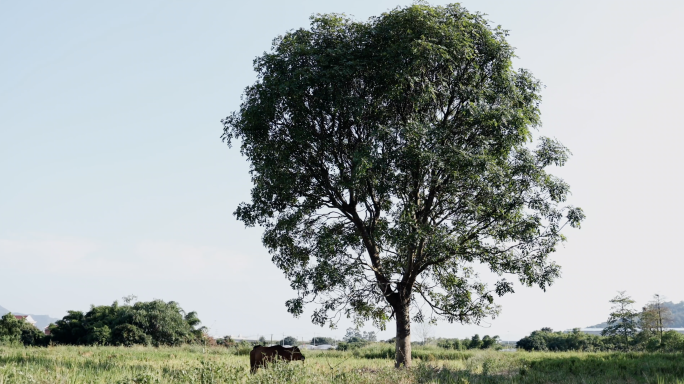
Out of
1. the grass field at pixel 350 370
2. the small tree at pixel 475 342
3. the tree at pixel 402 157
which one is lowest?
the small tree at pixel 475 342

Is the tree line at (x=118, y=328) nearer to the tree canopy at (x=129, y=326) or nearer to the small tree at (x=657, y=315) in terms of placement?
the tree canopy at (x=129, y=326)

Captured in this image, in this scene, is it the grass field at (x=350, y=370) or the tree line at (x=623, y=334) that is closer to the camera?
the grass field at (x=350, y=370)

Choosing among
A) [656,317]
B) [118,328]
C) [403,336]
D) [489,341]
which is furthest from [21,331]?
[656,317]

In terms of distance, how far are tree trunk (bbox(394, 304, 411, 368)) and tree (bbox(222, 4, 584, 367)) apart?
0.05 metres

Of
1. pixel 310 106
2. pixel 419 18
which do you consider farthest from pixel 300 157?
pixel 419 18

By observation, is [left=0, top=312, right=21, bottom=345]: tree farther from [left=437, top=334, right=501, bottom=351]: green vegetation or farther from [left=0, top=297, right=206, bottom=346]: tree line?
[left=437, top=334, right=501, bottom=351]: green vegetation

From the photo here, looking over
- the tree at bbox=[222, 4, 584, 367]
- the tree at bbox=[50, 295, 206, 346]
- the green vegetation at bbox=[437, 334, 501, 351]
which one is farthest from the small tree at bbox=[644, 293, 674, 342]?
the tree at bbox=[50, 295, 206, 346]

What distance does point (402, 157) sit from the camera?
50.1 feet

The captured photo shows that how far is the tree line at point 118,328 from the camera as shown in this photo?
116 ft

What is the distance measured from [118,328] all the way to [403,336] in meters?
25.0

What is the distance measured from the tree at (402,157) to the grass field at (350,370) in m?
2.82

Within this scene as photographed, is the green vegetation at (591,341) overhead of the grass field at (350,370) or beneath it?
beneath

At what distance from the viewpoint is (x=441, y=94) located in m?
16.9

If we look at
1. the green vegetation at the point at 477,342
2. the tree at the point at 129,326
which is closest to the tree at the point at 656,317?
the green vegetation at the point at 477,342
